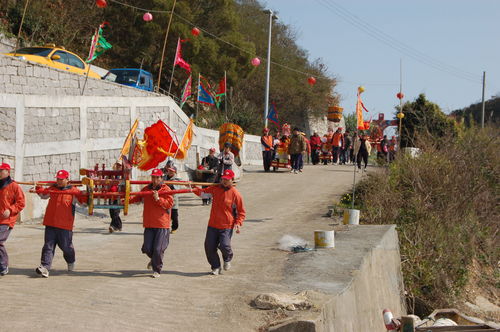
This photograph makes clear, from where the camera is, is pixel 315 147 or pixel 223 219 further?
pixel 315 147

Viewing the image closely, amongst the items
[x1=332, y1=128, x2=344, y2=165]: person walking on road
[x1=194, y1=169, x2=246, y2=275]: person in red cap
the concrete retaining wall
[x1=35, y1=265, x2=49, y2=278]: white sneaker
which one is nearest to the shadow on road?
[x1=35, y1=265, x2=49, y2=278]: white sneaker

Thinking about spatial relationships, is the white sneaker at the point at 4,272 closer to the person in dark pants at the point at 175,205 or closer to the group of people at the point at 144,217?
the group of people at the point at 144,217

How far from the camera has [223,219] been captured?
10.1m

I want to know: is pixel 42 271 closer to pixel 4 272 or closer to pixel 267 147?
pixel 4 272

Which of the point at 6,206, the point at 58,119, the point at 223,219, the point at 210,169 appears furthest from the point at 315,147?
the point at 6,206

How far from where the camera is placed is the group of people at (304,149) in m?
26.9

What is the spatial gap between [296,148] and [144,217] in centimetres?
1742

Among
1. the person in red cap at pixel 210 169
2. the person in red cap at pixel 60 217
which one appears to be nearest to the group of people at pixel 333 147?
the person in red cap at pixel 210 169

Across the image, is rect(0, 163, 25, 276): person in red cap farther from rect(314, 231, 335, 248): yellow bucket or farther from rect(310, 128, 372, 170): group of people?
rect(310, 128, 372, 170): group of people

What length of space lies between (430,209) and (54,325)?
1381cm

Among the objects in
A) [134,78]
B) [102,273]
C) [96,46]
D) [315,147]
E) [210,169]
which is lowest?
[102,273]

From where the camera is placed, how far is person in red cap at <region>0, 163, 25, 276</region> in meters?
9.45

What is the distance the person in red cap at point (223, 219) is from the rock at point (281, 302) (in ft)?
6.15

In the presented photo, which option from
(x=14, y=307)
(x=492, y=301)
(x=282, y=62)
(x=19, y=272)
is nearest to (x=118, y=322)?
(x=14, y=307)
